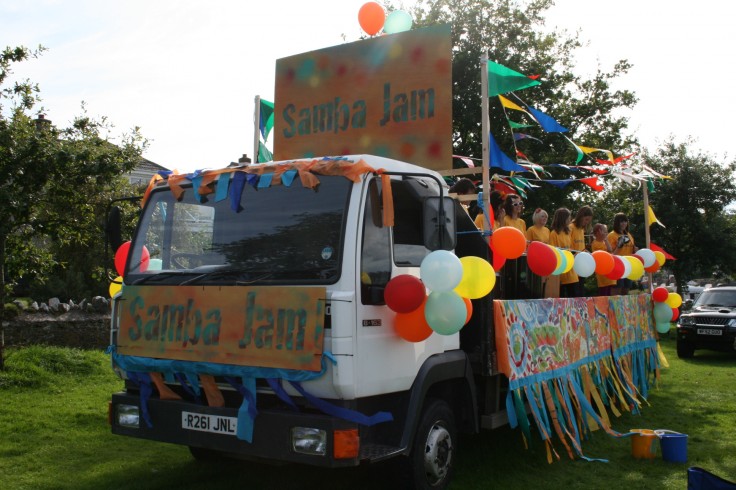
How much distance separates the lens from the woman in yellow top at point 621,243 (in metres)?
9.19

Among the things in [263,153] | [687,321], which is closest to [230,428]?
[263,153]

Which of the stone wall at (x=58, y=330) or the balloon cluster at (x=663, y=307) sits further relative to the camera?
the stone wall at (x=58, y=330)

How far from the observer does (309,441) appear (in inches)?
144

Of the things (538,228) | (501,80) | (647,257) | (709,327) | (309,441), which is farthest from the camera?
(709,327)

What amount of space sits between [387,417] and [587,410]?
3519 mm

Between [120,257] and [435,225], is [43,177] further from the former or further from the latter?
[435,225]

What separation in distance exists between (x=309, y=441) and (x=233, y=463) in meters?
2.23

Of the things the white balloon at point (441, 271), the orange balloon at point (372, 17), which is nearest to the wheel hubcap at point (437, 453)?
the white balloon at point (441, 271)

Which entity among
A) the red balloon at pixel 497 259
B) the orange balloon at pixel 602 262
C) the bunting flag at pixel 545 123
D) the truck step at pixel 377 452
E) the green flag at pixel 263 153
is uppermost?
the bunting flag at pixel 545 123

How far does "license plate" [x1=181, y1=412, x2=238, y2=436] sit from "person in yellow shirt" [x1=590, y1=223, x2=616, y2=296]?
606 cm


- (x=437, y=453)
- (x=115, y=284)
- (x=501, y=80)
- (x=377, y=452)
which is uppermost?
(x=501, y=80)

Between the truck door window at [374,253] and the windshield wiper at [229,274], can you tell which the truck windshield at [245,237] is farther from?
the truck door window at [374,253]

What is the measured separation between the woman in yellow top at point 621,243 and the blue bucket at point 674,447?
334 centimetres

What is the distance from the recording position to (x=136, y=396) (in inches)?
173
